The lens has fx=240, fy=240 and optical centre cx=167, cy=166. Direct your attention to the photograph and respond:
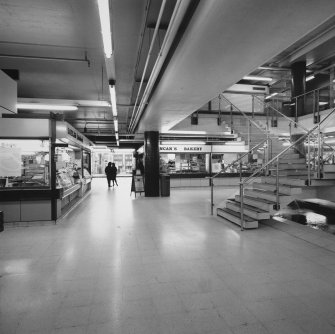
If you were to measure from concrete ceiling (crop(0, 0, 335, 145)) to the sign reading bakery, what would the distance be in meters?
5.33

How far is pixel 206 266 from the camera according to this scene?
3.34m

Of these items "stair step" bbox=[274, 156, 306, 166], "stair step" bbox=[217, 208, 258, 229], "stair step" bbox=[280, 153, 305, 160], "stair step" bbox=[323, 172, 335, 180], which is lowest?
"stair step" bbox=[217, 208, 258, 229]

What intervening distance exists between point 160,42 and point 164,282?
13.2 feet

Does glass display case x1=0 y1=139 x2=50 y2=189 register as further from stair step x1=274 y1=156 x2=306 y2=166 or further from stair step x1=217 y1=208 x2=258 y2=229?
stair step x1=274 y1=156 x2=306 y2=166

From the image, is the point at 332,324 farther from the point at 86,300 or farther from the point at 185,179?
the point at 185,179

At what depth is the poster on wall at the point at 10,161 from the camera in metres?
5.56

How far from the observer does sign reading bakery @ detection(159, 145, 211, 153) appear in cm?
1311

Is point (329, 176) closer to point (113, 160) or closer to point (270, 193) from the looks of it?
point (270, 193)

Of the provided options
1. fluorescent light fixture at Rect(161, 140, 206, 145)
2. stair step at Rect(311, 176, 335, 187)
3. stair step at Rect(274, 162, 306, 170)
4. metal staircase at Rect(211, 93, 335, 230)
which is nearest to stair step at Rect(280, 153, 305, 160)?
metal staircase at Rect(211, 93, 335, 230)

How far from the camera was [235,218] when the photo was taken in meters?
5.48

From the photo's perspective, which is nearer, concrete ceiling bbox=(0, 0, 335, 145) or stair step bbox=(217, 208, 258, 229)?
concrete ceiling bbox=(0, 0, 335, 145)

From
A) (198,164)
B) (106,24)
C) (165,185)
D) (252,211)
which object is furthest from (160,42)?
(198,164)

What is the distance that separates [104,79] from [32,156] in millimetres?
2827

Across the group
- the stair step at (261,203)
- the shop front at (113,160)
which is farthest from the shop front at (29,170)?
the shop front at (113,160)
